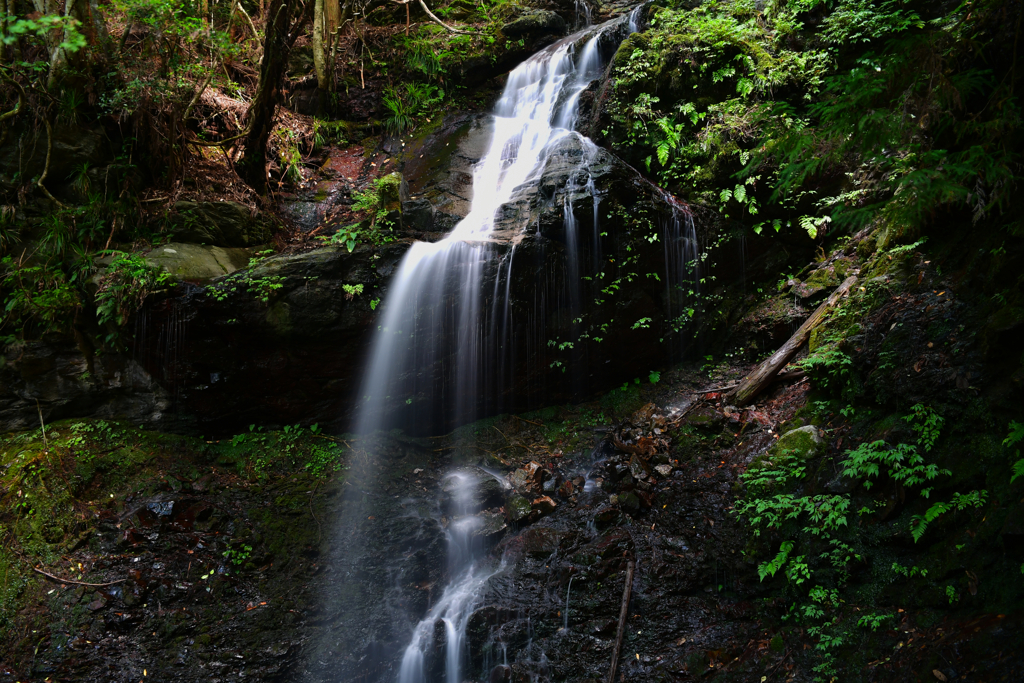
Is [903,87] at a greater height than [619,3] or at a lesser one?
lesser

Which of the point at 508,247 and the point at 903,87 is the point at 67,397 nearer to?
the point at 508,247

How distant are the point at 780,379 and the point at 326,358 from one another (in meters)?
5.60

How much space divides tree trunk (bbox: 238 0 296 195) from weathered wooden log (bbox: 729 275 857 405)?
7878mm

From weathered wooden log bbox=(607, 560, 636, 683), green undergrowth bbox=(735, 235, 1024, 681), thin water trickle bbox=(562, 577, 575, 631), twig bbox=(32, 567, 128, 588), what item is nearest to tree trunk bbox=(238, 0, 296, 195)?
twig bbox=(32, 567, 128, 588)

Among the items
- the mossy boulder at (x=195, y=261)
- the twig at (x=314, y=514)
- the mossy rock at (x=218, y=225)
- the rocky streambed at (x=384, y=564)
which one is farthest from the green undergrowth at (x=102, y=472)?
the mossy rock at (x=218, y=225)

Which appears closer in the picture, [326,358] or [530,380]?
[326,358]

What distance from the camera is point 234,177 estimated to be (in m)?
7.87

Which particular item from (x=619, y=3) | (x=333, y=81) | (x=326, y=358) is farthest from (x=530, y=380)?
(x=619, y=3)

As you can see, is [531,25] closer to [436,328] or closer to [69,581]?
[436,328]

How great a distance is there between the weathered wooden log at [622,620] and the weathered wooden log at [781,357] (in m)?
2.63

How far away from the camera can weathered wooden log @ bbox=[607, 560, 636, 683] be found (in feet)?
13.1

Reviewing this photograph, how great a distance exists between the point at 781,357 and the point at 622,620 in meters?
3.58

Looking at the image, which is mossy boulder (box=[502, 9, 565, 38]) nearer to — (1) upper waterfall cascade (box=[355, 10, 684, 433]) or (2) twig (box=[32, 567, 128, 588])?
(1) upper waterfall cascade (box=[355, 10, 684, 433])

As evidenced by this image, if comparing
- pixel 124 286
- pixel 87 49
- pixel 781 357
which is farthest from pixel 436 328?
pixel 87 49
